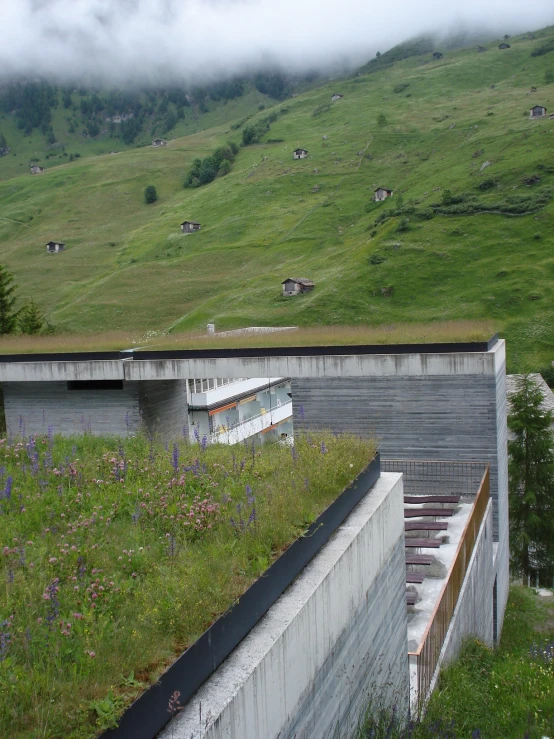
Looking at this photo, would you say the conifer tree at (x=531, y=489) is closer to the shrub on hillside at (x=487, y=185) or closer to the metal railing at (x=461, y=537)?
the metal railing at (x=461, y=537)

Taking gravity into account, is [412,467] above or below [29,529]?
below

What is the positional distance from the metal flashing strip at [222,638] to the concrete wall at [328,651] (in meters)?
0.07

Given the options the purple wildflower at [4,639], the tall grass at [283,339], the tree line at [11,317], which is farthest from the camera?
the tree line at [11,317]

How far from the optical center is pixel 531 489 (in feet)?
79.4

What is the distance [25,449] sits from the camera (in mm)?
8484

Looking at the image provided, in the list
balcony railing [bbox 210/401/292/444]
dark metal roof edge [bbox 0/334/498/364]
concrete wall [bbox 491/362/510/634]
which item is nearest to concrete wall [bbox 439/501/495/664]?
concrete wall [bbox 491/362/510/634]

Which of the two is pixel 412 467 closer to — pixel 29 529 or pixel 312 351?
pixel 312 351

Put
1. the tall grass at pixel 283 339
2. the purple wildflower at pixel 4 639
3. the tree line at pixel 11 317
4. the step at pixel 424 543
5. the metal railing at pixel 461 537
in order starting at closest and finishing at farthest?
the purple wildflower at pixel 4 639
the metal railing at pixel 461 537
the step at pixel 424 543
the tall grass at pixel 283 339
the tree line at pixel 11 317

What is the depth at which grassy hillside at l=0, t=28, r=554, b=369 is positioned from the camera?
6575cm

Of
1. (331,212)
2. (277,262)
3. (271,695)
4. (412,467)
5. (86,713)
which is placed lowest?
(412,467)

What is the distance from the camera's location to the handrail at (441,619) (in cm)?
793

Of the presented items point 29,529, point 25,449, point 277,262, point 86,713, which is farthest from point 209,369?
point 277,262

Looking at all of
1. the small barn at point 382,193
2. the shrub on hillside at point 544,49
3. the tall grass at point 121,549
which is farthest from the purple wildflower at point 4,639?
the shrub on hillside at point 544,49

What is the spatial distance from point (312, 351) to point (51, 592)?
13.5m
